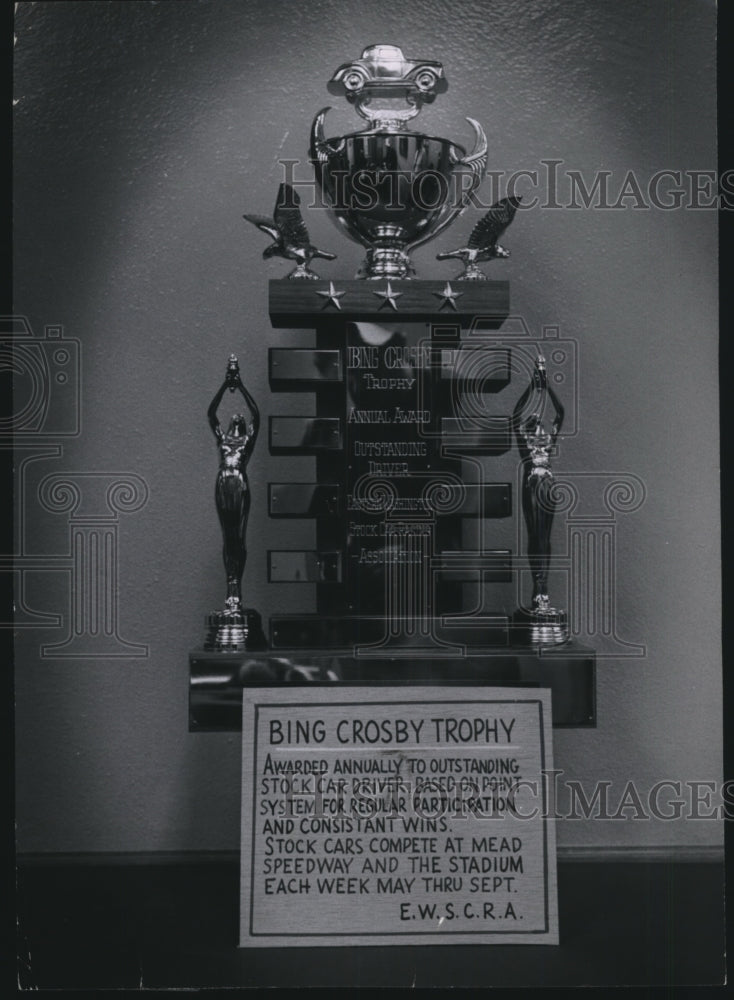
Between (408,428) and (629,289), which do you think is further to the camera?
(629,289)

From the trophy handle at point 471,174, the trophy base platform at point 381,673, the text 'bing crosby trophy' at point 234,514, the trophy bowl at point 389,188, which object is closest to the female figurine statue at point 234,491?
the text 'bing crosby trophy' at point 234,514

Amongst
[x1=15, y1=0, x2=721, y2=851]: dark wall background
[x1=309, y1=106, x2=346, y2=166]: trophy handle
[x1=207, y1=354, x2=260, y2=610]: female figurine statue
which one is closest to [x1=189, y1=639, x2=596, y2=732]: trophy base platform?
[x1=207, y1=354, x2=260, y2=610]: female figurine statue

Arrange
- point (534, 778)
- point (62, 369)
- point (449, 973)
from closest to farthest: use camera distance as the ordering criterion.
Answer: point (449, 973) < point (534, 778) < point (62, 369)

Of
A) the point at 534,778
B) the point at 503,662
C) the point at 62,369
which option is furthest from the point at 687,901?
the point at 62,369

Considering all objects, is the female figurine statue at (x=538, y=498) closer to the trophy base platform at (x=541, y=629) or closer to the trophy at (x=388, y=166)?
the trophy base platform at (x=541, y=629)

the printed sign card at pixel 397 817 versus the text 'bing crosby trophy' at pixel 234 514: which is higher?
the text 'bing crosby trophy' at pixel 234 514

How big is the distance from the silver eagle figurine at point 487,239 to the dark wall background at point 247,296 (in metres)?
0.24

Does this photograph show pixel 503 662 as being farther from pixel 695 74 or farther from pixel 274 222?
pixel 695 74

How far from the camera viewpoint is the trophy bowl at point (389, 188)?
74.2 inches

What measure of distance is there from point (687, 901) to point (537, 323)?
3.82ft

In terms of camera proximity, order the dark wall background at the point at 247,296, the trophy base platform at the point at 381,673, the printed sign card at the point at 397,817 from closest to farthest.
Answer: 1. the printed sign card at the point at 397,817
2. the trophy base platform at the point at 381,673
3. the dark wall background at the point at 247,296

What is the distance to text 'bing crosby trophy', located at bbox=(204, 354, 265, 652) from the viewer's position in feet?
6.05

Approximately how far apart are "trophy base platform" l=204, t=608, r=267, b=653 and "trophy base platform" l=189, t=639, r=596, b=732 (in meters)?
0.02

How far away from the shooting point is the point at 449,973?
1.61 metres
